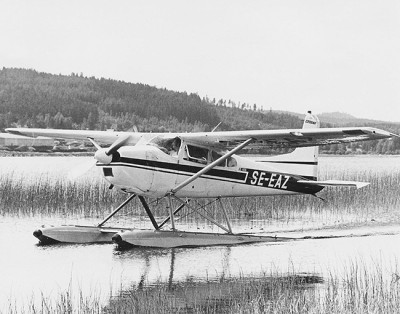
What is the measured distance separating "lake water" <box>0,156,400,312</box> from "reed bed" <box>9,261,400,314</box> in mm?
246

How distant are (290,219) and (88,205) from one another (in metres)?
4.64

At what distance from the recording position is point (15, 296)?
8555 millimetres

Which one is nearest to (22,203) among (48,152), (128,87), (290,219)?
(290,219)

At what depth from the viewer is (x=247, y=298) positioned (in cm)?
778

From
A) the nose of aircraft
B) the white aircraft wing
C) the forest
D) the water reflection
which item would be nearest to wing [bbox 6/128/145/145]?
the white aircraft wing

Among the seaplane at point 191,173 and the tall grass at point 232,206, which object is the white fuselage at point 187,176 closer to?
the seaplane at point 191,173

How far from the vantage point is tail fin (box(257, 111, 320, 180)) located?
49.2 feet

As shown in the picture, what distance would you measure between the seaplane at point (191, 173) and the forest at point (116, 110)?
8920 cm

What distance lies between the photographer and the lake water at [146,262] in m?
9.16

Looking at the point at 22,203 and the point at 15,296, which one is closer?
the point at 15,296

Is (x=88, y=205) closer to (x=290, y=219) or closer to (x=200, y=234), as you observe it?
(x=290, y=219)

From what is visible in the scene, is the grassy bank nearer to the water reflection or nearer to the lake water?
the lake water

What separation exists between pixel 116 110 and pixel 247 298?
10965 cm

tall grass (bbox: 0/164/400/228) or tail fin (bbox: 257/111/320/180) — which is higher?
tail fin (bbox: 257/111/320/180)
